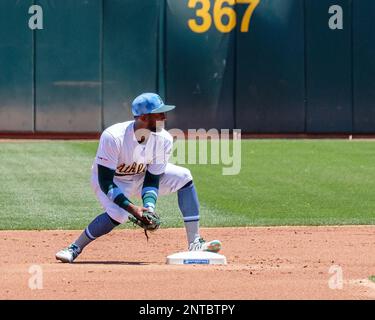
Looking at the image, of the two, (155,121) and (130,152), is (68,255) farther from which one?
(155,121)

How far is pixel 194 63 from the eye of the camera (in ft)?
75.2

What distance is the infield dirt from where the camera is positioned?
23.5 ft

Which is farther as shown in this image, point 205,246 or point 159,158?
A: point 205,246

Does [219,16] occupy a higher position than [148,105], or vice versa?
[219,16]

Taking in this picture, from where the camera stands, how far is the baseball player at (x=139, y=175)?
873 cm

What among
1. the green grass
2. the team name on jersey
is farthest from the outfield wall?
the team name on jersey

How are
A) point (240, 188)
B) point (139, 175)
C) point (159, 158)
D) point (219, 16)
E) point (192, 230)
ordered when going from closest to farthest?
point (159, 158), point (139, 175), point (192, 230), point (240, 188), point (219, 16)

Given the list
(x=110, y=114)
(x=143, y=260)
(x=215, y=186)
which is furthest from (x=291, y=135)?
(x=143, y=260)

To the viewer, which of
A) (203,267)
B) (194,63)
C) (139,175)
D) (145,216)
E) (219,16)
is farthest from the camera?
(194,63)

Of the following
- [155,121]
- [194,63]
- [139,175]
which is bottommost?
[139,175]

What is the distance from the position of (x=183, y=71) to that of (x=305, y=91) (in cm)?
265

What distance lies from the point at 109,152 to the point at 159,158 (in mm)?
486

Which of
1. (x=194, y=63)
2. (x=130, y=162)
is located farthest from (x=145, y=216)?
(x=194, y=63)
